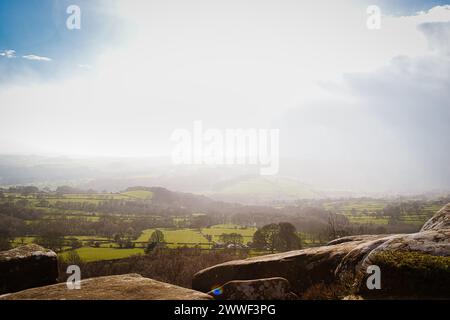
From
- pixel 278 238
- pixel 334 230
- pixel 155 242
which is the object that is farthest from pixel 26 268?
pixel 155 242

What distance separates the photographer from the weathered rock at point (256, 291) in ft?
33.9

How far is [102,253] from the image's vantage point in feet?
221

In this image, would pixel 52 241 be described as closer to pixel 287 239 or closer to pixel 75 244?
pixel 75 244

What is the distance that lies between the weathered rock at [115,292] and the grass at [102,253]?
58414 mm

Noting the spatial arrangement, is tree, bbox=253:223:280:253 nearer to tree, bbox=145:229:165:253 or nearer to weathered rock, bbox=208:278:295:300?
tree, bbox=145:229:165:253

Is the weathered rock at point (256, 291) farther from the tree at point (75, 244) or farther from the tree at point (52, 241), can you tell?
the tree at point (75, 244)

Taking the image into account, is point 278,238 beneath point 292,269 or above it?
beneath

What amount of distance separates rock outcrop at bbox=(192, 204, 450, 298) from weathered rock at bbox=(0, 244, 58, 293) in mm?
9438

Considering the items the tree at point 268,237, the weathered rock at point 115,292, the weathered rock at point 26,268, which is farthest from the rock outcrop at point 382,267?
the tree at point 268,237

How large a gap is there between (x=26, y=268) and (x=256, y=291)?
1234 centimetres

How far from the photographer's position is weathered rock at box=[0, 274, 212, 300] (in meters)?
8.34

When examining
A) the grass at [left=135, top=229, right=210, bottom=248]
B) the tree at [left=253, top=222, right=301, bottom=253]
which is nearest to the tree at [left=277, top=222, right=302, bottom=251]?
the tree at [left=253, top=222, right=301, bottom=253]
